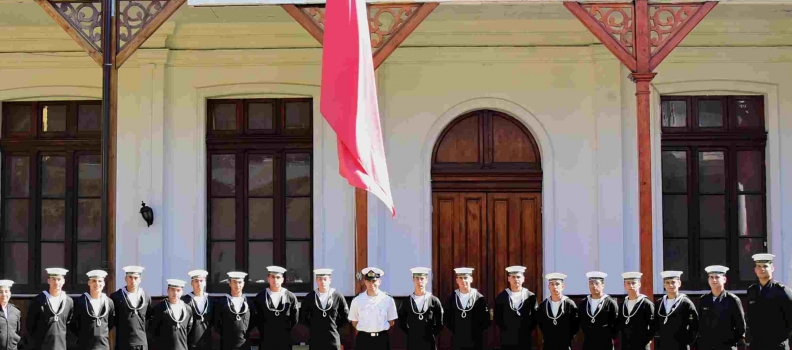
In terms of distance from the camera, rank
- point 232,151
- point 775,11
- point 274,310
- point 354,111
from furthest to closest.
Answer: point 232,151, point 775,11, point 274,310, point 354,111

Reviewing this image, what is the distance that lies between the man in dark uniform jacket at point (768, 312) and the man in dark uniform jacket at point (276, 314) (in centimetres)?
433

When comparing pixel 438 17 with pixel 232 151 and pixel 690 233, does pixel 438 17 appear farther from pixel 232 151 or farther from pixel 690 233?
pixel 690 233

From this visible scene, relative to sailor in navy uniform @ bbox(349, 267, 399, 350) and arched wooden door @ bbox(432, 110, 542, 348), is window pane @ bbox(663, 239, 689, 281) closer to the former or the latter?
arched wooden door @ bbox(432, 110, 542, 348)

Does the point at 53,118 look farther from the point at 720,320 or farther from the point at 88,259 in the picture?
the point at 720,320

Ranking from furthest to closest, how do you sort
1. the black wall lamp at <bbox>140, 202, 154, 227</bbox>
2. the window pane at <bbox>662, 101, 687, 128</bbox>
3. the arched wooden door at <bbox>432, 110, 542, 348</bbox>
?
the window pane at <bbox>662, 101, 687, 128</bbox> → the arched wooden door at <bbox>432, 110, 542, 348</bbox> → the black wall lamp at <bbox>140, 202, 154, 227</bbox>

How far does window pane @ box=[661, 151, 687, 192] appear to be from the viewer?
11.9 metres

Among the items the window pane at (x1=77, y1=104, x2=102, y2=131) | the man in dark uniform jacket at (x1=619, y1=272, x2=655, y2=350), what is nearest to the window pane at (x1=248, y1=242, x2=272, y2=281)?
the window pane at (x1=77, y1=104, x2=102, y2=131)

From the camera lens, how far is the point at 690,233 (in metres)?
11.8

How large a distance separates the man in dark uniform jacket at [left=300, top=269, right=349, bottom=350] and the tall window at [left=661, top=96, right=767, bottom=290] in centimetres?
429

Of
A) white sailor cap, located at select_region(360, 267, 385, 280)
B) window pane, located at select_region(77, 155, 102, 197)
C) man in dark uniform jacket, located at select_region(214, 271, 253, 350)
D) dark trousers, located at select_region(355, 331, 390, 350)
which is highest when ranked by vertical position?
window pane, located at select_region(77, 155, 102, 197)

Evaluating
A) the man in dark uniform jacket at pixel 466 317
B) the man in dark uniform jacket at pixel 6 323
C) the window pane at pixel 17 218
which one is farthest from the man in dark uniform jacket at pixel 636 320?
the window pane at pixel 17 218

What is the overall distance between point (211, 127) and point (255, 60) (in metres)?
0.97

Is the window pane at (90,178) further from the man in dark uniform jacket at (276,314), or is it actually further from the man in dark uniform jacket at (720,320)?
the man in dark uniform jacket at (720,320)

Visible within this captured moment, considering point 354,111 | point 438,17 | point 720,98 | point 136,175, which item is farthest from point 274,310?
point 720,98
